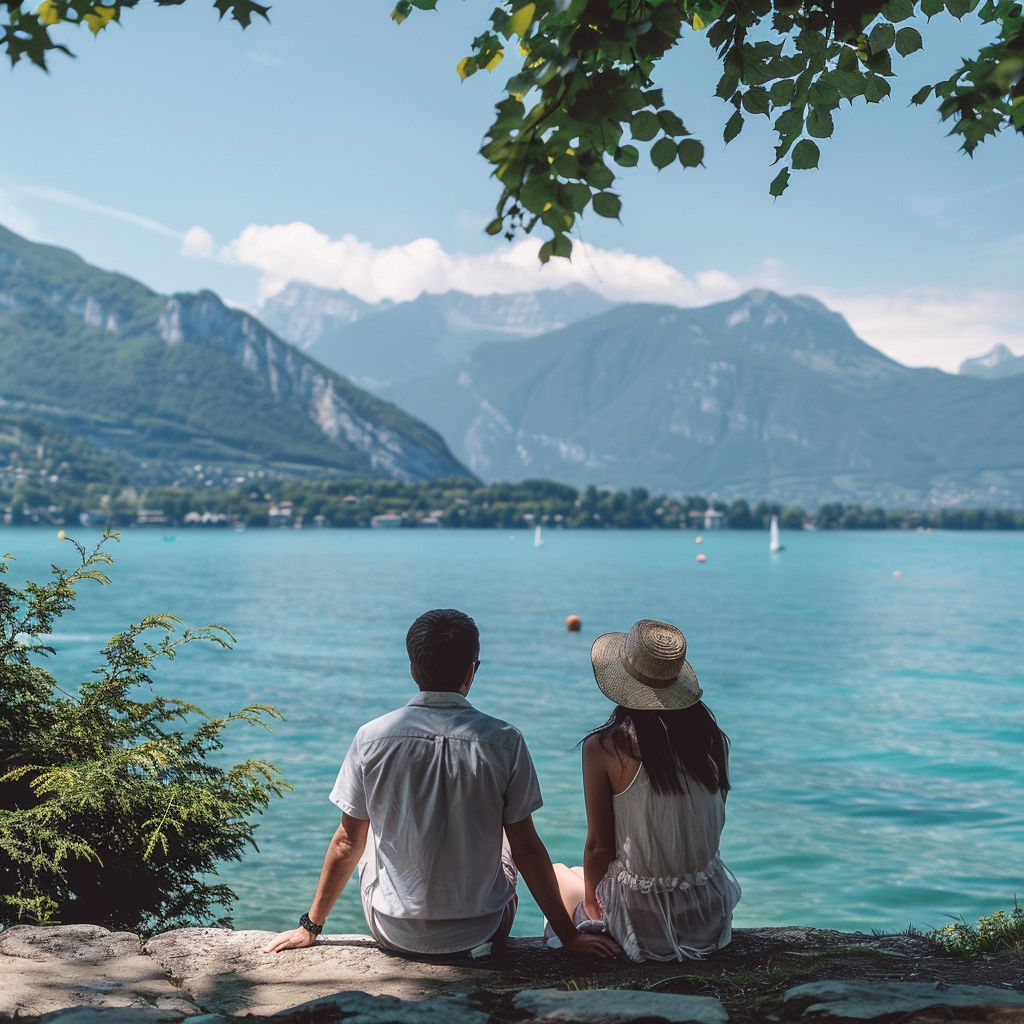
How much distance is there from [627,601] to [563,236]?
5177 cm

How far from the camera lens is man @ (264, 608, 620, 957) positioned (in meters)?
3.73

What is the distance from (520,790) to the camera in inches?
149

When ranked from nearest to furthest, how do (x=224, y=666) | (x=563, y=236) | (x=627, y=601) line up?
(x=563, y=236), (x=224, y=666), (x=627, y=601)

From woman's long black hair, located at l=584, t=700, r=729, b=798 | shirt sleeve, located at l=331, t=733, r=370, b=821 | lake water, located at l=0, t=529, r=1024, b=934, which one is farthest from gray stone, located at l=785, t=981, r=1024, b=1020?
lake water, located at l=0, t=529, r=1024, b=934

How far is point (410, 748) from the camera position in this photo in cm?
375

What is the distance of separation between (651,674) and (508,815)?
74 centimetres

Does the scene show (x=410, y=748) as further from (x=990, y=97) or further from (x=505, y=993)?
(x=990, y=97)

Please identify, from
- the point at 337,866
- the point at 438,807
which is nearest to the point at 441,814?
the point at 438,807

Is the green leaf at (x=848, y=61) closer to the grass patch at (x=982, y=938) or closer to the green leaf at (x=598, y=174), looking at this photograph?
the green leaf at (x=598, y=174)

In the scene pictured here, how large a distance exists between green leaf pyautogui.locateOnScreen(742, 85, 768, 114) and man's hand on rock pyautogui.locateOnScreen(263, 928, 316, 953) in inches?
141

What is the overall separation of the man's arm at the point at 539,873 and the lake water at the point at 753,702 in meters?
5.77

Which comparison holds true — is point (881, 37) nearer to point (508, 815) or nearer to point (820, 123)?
point (820, 123)

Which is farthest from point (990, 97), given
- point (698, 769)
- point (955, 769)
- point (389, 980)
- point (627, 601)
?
point (627, 601)

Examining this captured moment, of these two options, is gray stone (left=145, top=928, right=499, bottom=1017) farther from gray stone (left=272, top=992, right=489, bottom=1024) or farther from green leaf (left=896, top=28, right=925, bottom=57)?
green leaf (left=896, top=28, right=925, bottom=57)
